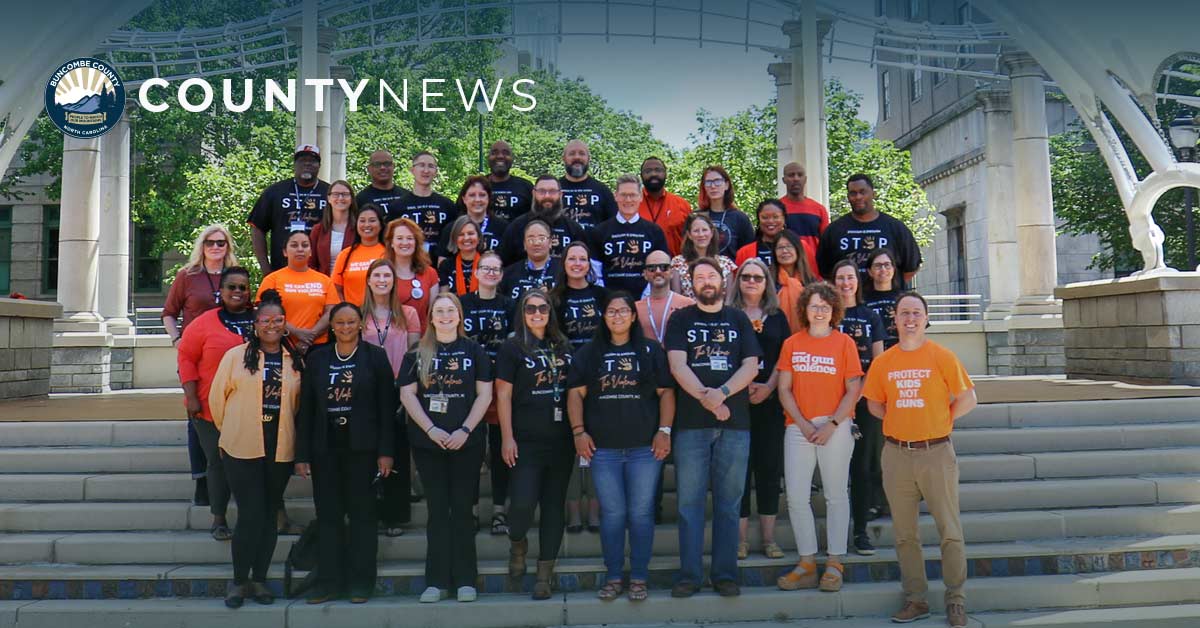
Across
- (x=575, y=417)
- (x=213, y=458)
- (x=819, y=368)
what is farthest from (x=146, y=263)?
(x=819, y=368)

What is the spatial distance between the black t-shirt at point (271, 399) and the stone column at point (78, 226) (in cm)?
1114

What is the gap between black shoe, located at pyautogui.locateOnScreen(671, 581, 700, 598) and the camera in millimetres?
5898

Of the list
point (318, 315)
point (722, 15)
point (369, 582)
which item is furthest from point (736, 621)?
point (722, 15)

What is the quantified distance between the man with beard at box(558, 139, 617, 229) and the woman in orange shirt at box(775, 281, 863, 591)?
2415mm

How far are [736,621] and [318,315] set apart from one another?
12.1ft

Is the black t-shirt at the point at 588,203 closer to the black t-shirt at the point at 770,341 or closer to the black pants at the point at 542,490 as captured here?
the black t-shirt at the point at 770,341

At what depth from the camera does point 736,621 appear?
19.3ft

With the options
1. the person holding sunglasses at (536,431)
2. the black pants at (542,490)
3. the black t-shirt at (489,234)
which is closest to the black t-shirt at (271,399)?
the person holding sunglasses at (536,431)

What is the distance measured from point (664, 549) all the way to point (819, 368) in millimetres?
1756

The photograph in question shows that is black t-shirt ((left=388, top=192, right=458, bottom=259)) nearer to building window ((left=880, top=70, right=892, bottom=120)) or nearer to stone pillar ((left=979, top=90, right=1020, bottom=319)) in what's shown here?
stone pillar ((left=979, top=90, right=1020, bottom=319))

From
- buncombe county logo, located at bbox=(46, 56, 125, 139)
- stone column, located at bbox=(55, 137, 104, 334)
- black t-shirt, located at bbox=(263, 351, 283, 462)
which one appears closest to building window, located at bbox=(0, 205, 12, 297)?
buncombe county logo, located at bbox=(46, 56, 125, 139)

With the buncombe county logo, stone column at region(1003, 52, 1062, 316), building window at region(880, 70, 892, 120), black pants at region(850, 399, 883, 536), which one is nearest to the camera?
black pants at region(850, 399, 883, 536)

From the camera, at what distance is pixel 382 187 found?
323 inches

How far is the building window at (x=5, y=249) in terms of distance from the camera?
26734 mm
